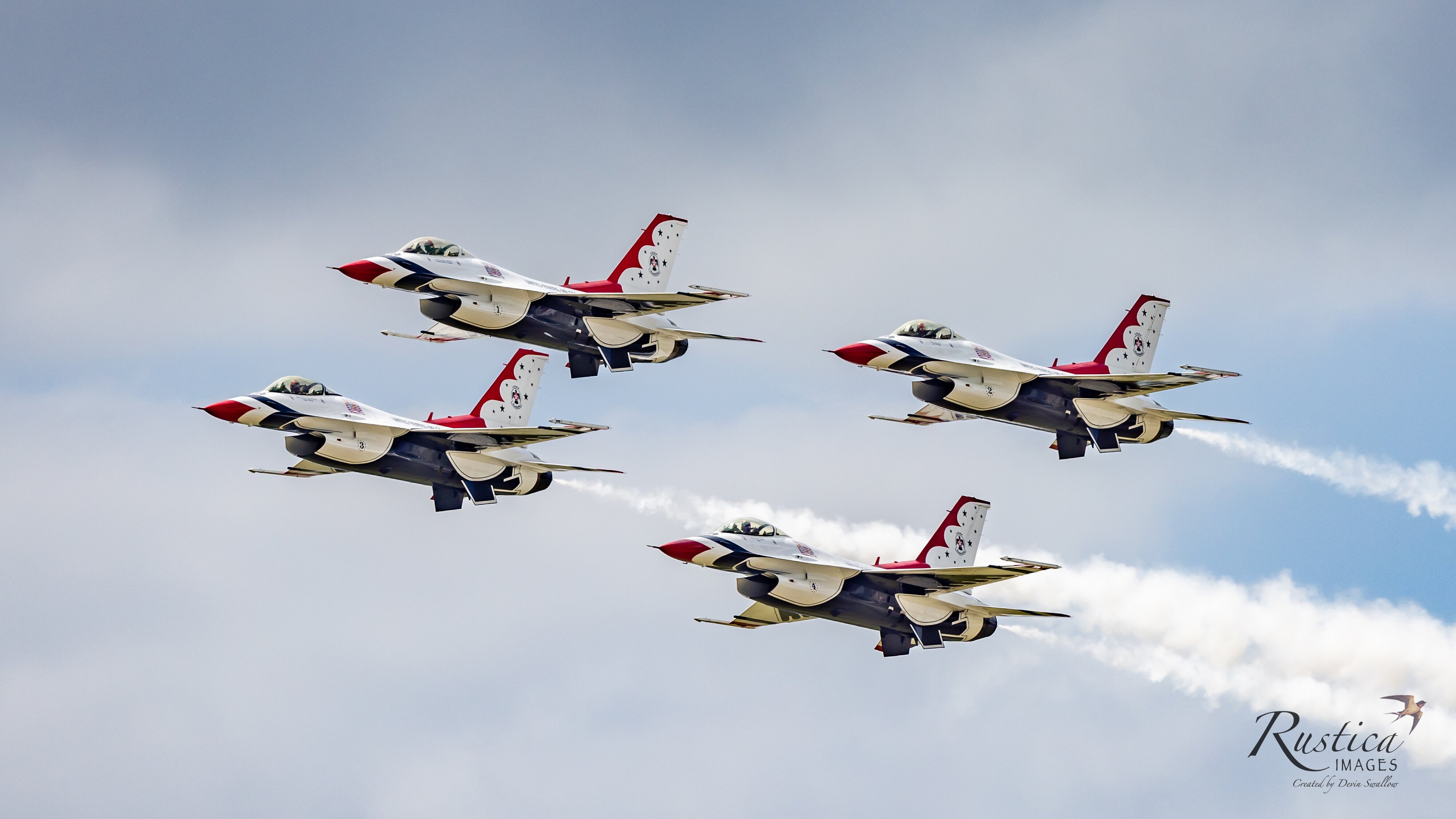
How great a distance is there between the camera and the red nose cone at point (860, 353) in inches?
3359

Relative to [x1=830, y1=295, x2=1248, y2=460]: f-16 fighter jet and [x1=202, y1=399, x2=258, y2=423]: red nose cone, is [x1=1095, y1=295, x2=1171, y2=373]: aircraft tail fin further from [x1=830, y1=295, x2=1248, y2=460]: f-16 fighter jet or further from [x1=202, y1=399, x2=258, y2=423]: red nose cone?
[x1=202, y1=399, x2=258, y2=423]: red nose cone

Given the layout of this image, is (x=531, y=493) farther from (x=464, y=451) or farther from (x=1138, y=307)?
(x=1138, y=307)

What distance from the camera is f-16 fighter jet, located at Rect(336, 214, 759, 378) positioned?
284ft

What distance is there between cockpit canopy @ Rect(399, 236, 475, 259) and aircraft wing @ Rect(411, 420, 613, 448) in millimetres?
6947

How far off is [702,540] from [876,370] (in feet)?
33.9

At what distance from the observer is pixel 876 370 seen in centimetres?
8612

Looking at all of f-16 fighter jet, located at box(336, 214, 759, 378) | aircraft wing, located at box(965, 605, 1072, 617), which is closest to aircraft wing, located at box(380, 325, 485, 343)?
f-16 fighter jet, located at box(336, 214, 759, 378)

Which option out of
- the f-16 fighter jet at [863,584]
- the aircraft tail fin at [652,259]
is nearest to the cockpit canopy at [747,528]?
the f-16 fighter jet at [863,584]

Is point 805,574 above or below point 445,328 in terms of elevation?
below

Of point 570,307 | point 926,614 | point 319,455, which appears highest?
point 570,307

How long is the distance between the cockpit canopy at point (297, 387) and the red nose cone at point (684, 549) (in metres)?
14.8

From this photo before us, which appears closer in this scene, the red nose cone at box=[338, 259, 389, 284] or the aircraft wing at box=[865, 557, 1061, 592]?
the aircraft wing at box=[865, 557, 1061, 592]

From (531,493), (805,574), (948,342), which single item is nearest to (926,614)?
(805,574)

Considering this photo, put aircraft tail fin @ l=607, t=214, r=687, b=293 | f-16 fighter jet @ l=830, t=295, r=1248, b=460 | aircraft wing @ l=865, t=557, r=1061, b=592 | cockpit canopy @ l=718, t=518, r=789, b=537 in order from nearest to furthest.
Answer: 1. aircraft wing @ l=865, t=557, r=1061, b=592
2. cockpit canopy @ l=718, t=518, r=789, b=537
3. f-16 fighter jet @ l=830, t=295, r=1248, b=460
4. aircraft tail fin @ l=607, t=214, r=687, b=293
